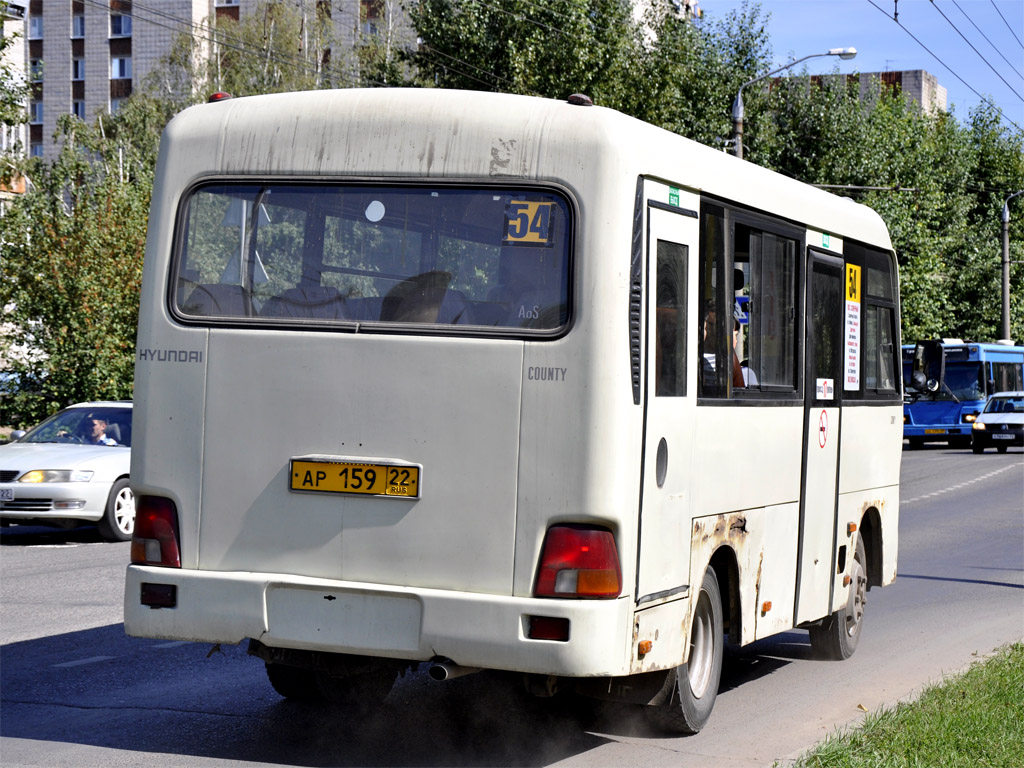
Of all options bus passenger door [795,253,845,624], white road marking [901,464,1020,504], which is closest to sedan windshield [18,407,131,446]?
bus passenger door [795,253,845,624]

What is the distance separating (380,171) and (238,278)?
0.80m

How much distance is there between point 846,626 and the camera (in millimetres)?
9148

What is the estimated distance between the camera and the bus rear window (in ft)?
19.1

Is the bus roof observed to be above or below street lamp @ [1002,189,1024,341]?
below

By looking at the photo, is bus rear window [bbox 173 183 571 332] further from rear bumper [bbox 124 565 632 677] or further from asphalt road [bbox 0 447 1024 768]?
asphalt road [bbox 0 447 1024 768]

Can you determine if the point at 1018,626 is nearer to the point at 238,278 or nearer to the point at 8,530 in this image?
the point at 238,278

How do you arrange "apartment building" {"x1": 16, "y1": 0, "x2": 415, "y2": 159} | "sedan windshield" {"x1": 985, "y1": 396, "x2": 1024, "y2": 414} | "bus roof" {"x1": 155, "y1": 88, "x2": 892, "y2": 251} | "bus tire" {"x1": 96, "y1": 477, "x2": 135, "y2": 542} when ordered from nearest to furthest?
1. "bus roof" {"x1": 155, "y1": 88, "x2": 892, "y2": 251}
2. "bus tire" {"x1": 96, "y1": 477, "x2": 135, "y2": 542}
3. "sedan windshield" {"x1": 985, "y1": 396, "x2": 1024, "y2": 414}
4. "apartment building" {"x1": 16, "y1": 0, "x2": 415, "y2": 159}

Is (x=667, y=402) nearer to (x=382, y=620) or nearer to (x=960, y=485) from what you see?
(x=382, y=620)

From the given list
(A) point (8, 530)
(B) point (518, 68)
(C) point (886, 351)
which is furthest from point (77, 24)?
(C) point (886, 351)

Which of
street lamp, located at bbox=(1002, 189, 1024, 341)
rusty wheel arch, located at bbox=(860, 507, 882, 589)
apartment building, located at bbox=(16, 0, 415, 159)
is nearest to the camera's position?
rusty wheel arch, located at bbox=(860, 507, 882, 589)

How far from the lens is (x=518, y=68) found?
37438mm

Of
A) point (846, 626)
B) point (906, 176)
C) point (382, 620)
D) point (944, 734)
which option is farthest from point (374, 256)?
point (906, 176)

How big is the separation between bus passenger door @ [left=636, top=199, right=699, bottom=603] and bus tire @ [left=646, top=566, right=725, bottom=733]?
483 mm

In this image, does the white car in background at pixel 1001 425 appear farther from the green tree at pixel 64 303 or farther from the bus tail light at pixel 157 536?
the bus tail light at pixel 157 536
